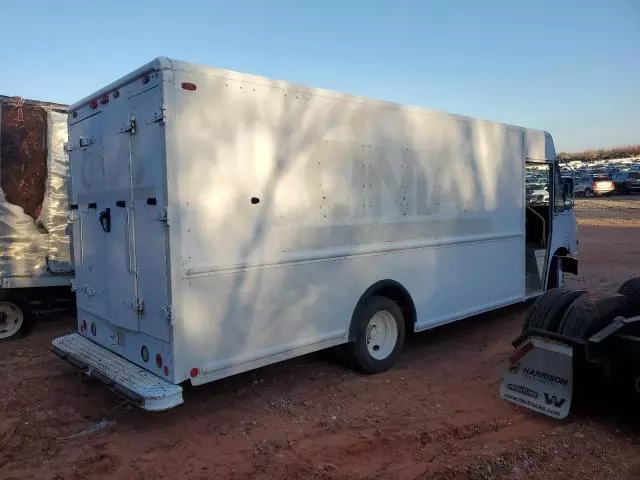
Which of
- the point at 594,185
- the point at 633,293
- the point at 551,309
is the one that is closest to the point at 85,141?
the point at 551,309

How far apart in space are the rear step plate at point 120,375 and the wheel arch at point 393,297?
206 centimetres

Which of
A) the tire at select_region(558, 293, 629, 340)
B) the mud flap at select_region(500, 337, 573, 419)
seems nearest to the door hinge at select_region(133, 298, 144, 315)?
the mud flap at select_region(500, 337, 573, 419)

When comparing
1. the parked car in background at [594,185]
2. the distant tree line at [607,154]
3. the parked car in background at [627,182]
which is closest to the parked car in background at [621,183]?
the parked car in background at [627,182]

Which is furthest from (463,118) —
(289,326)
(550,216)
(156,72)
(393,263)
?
(156,72)

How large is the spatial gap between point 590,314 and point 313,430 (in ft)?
8.13

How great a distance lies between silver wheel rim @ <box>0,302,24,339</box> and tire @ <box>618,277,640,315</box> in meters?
7.37

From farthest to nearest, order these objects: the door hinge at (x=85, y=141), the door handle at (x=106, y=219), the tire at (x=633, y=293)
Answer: the door hinge at (x=85, y=141) < the door handle at (x=106, y=219) < the tire at (x=633, y=293)

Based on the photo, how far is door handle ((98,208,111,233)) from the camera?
16.6ft

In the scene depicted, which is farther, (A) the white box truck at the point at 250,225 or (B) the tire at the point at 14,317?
(B) the tire at the point at 14,317

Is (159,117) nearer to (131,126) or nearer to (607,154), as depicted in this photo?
(131,126)

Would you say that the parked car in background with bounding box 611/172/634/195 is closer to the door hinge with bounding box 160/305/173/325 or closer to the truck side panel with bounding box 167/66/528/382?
the truck side panel with bounding box 167/66/528/382

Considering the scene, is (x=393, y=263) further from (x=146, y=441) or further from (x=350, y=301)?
(x=146, y=441)

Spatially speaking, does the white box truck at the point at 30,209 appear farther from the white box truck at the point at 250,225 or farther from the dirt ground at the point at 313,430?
the white box truck at the point at 250,225

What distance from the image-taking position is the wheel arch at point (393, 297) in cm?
565
